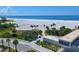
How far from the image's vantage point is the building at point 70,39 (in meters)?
1.83

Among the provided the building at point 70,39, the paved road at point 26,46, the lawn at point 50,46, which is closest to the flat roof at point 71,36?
the building at point 70,39

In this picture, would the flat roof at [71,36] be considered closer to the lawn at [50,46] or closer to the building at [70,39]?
the building at [70,39]

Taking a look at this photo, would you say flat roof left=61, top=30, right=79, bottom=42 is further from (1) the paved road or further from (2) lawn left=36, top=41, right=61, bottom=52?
(1) the paved road

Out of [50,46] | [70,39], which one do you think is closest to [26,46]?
[50,46]

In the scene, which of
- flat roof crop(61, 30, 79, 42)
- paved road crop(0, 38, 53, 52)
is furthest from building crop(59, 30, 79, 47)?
paved road crop(0, 38, 53, 52)

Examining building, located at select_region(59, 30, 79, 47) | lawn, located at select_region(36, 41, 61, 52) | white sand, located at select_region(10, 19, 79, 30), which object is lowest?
lawn, located at select_region(36, 41, 61, 52)

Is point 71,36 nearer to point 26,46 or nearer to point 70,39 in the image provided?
point 70,39

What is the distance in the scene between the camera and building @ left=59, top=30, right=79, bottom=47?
6.00 feet

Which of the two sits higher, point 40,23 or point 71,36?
point 40,23

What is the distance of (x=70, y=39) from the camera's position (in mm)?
1830

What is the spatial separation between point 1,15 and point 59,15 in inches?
22.7

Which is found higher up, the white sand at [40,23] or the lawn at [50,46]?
the white sand at [40,23]

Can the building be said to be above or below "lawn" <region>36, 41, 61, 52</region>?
above
